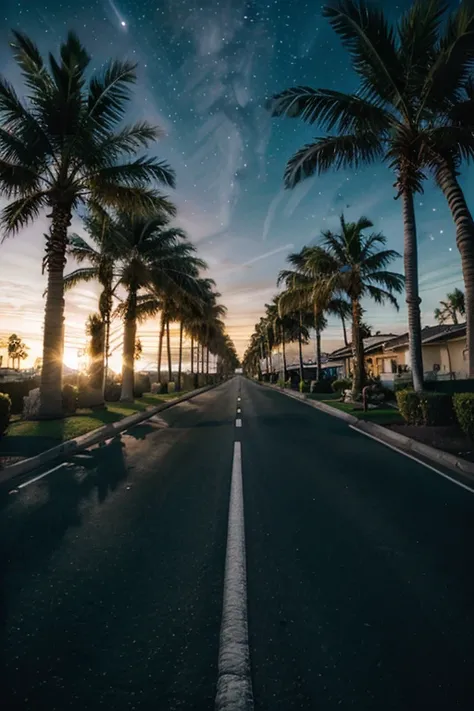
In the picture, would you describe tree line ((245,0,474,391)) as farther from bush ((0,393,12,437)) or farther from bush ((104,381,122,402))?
bush ((104,381,122,402))

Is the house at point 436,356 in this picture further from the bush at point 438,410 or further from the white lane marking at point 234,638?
the white lane marking at point 234,638

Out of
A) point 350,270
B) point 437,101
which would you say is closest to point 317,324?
point 350,270

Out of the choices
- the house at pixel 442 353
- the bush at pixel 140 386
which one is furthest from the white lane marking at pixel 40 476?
the house at pixel 442 353

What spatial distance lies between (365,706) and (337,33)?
15598mm

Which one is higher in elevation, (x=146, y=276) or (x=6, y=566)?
(x=146, y=276)

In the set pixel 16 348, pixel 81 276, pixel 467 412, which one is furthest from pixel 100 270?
pixel 16 348

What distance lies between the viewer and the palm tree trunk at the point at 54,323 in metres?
13.7

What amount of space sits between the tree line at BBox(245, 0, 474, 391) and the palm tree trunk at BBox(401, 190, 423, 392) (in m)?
0.03

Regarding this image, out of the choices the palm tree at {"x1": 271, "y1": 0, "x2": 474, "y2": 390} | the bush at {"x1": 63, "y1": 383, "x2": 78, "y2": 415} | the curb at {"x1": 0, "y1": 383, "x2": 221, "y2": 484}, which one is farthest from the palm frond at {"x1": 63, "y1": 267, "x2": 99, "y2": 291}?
the palm tree at {"x1": 271, "y1": 0, "x2": 474, "y2": 390}

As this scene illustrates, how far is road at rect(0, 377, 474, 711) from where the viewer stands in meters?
2.04

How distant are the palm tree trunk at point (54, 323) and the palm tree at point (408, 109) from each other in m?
8.76

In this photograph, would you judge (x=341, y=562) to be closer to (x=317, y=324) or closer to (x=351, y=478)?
(x=351, y=478)

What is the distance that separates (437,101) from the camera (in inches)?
496

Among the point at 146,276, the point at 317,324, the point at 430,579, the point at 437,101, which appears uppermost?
the point at 437,101
